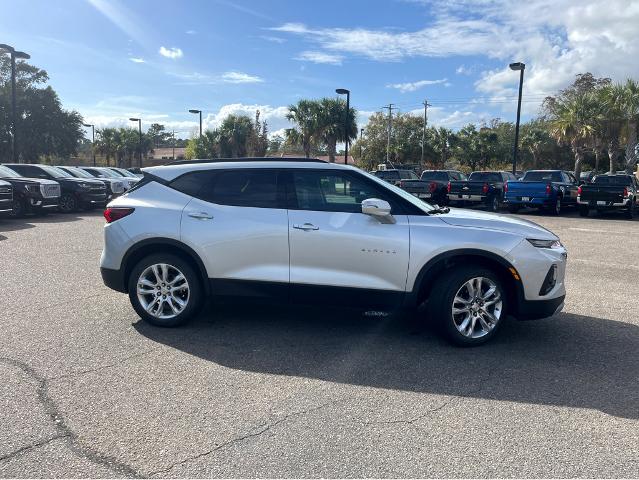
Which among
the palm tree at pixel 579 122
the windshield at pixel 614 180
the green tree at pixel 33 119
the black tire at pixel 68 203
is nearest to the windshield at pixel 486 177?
the windshield at pixel 614 180

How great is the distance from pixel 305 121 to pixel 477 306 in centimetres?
3609

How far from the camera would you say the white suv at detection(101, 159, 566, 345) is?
4.85 meters

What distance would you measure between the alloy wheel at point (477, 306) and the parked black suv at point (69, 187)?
52.7 ft

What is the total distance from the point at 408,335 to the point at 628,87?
102ft

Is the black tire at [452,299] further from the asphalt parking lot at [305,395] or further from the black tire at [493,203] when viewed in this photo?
the black tire at [493,203]

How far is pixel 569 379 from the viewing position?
14.0 ft

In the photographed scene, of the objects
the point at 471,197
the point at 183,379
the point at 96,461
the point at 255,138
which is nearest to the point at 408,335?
the point at 183,379

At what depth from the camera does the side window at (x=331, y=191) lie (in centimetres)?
509

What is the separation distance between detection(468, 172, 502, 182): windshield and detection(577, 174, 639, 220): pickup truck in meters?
3.95

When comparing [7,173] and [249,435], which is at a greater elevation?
[7,173]

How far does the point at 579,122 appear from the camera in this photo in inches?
1328

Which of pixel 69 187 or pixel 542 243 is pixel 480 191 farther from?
pixel 542 243

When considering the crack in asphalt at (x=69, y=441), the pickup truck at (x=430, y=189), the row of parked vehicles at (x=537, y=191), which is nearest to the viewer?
the crack in asphalt at (x=69, y=441)

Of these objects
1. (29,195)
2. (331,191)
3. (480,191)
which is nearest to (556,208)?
(480,191)
